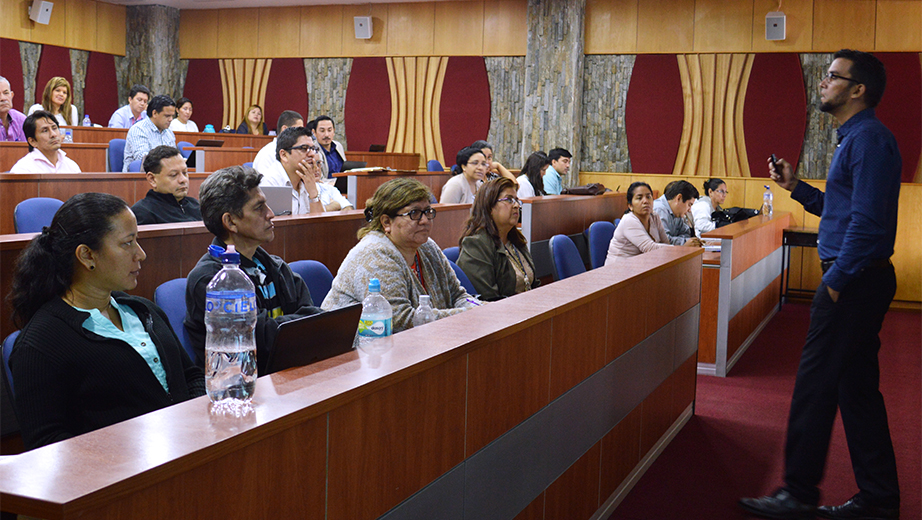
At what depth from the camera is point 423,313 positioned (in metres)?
2.66

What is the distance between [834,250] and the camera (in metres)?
2.89

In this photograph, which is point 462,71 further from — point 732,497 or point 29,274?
point 29,274

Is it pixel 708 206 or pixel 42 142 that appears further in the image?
pixel 708 206

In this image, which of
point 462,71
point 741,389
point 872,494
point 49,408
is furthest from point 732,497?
point 462,71

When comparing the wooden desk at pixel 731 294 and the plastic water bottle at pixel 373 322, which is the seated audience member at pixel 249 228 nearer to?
the plastic water bottle at pixel 373 322

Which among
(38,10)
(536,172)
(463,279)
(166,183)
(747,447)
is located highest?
(38,10)

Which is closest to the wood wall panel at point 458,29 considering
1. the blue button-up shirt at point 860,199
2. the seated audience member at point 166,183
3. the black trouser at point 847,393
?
the seated audience member at point 166,183

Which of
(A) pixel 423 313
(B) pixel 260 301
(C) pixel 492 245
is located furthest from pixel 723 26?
(B) pixel 260 301

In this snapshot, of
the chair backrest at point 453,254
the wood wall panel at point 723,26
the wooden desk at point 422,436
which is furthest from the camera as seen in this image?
the wood wall panel at point 723,26

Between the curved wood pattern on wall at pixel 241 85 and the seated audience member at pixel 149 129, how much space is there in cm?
552

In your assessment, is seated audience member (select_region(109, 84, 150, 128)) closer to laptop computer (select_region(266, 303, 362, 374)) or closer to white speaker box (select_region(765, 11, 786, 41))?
white speaker box (select_region(765, 11, 786, 41))

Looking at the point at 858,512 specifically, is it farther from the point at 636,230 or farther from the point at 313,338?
the point at 636,230

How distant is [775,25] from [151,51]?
889 centimetres

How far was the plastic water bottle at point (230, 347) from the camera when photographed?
4.69 feet
